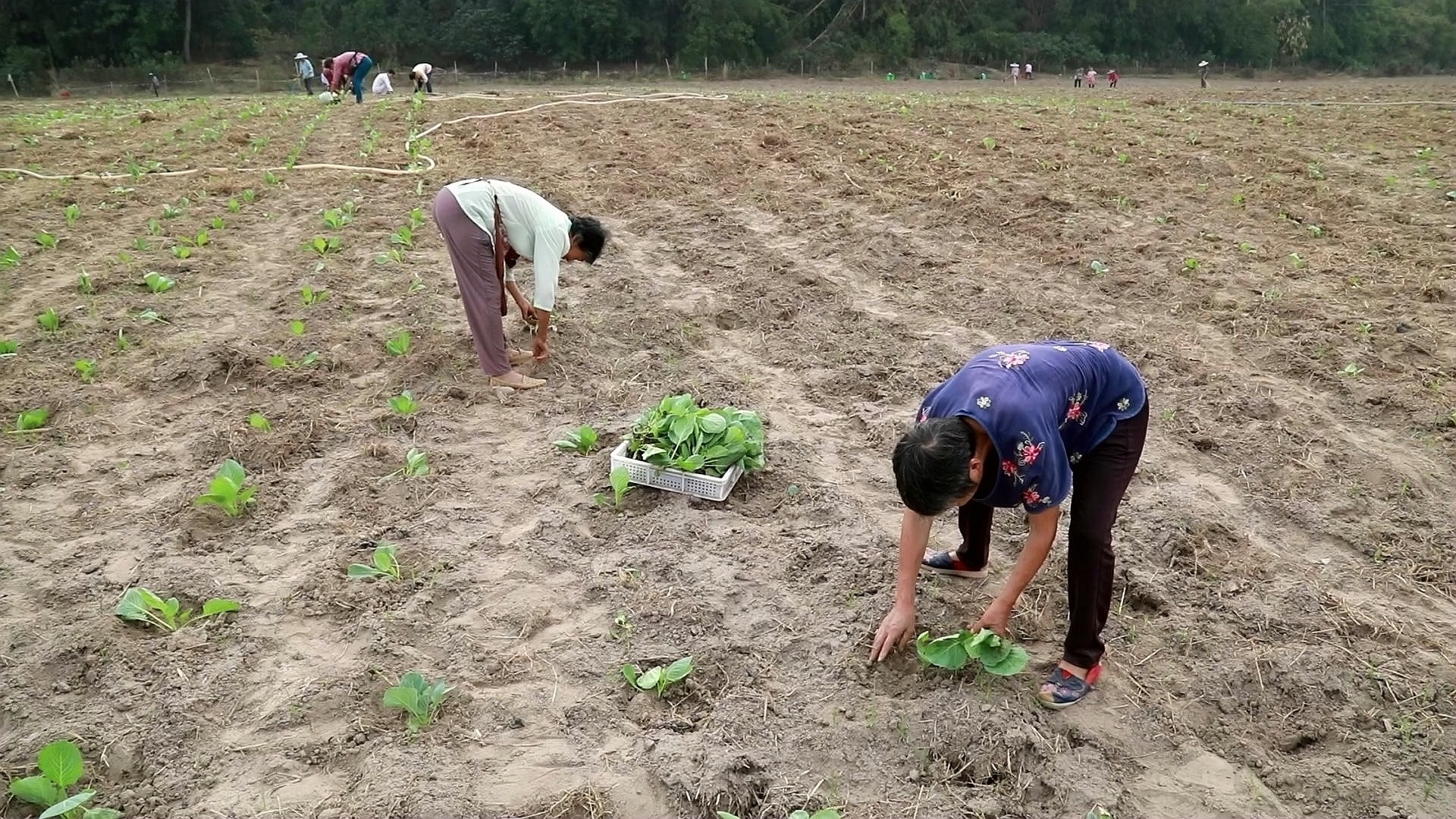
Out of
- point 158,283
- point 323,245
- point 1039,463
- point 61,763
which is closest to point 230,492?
point 61,763

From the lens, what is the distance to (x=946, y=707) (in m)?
2.99

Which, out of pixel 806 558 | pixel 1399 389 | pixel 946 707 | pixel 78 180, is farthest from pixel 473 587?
pixel 78 180

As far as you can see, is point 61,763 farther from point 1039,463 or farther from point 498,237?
point 498,237

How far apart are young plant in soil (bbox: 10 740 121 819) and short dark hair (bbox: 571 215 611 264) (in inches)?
125

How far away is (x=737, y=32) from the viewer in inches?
1612

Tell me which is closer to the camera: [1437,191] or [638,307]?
[638,307]

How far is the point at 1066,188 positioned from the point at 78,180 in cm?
1075

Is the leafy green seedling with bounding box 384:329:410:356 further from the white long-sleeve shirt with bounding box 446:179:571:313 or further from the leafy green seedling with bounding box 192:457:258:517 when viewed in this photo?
the leafy green seedling with bounding box 192:457:258:517

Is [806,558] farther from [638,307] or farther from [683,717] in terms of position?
[638,307]

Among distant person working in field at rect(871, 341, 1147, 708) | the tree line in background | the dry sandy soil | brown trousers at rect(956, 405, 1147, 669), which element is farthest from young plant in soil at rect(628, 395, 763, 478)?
the tree line in background

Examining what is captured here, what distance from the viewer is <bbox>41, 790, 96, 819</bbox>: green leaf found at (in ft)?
8.21

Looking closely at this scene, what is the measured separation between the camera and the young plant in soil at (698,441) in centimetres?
420

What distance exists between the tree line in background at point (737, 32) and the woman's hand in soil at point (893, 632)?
1521 inches

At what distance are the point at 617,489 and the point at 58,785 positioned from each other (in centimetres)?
221
